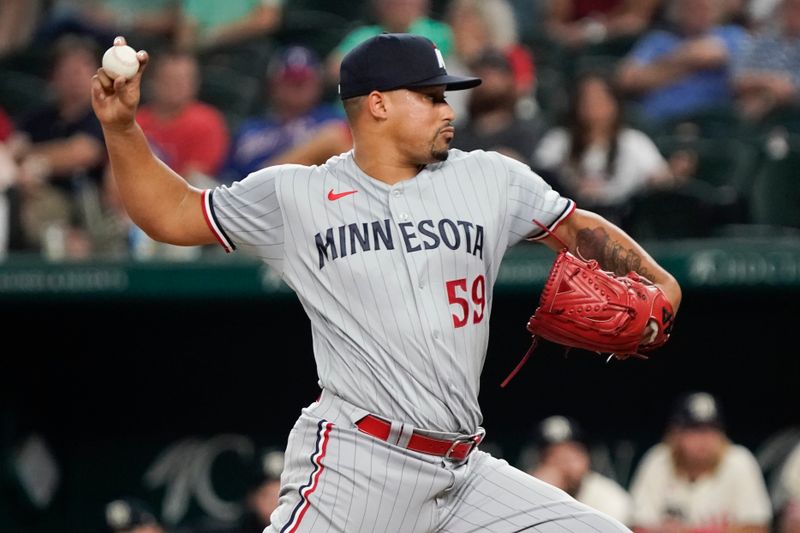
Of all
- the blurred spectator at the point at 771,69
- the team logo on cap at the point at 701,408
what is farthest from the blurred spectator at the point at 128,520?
the blurred spectator at the point at 771,69

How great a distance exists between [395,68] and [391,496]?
1.05m

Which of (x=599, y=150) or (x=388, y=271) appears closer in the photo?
(x=388, y=271)

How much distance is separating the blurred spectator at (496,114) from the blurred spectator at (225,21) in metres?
2.02

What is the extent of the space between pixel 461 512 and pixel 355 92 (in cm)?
107

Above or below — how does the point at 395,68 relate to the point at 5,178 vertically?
above

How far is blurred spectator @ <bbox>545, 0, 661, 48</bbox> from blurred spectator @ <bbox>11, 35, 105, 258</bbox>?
2.76m

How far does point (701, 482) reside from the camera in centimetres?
656

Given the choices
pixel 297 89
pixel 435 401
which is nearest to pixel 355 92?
pixel 435 401

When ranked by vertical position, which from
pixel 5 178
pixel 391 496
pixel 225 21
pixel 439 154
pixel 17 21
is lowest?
pixel 391 496

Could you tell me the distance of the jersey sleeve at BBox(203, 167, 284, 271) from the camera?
3.69 meters

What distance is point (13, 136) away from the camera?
26.5 ft

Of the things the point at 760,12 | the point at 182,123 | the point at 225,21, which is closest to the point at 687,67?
the point at 760,12

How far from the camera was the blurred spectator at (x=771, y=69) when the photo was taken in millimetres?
7621

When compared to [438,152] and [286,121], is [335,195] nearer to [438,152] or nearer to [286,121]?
[438,152]
